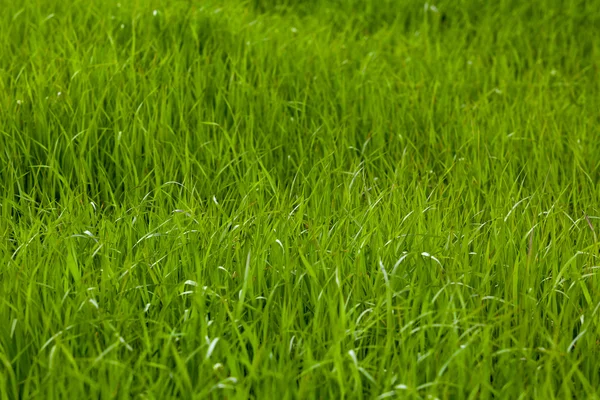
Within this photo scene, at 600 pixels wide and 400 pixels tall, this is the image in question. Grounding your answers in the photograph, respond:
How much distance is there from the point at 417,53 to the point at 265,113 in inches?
56.7

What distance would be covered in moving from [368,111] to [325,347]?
1810mm

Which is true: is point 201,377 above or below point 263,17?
below

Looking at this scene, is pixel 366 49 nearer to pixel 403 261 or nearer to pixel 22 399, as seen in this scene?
pixel 403 261

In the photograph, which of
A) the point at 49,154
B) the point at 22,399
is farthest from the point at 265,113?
the point at 22,399

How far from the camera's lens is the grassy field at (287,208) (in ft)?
6.18

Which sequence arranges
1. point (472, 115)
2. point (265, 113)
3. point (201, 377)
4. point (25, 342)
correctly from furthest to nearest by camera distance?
point (472, 115)
point (265, 113)
point (25, 342)
point (201, 377)

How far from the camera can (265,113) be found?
3471mm

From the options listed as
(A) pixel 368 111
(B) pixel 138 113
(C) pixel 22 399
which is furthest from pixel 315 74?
(C) pixel 22 399

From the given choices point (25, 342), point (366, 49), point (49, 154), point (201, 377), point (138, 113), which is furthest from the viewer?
point (366, 49)

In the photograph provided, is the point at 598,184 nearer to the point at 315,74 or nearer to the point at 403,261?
the point at 403,261

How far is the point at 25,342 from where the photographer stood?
191 cm

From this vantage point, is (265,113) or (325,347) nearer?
(325,347)

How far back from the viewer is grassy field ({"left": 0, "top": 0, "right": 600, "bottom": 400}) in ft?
6.18

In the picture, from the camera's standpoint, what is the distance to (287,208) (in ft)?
8.51
